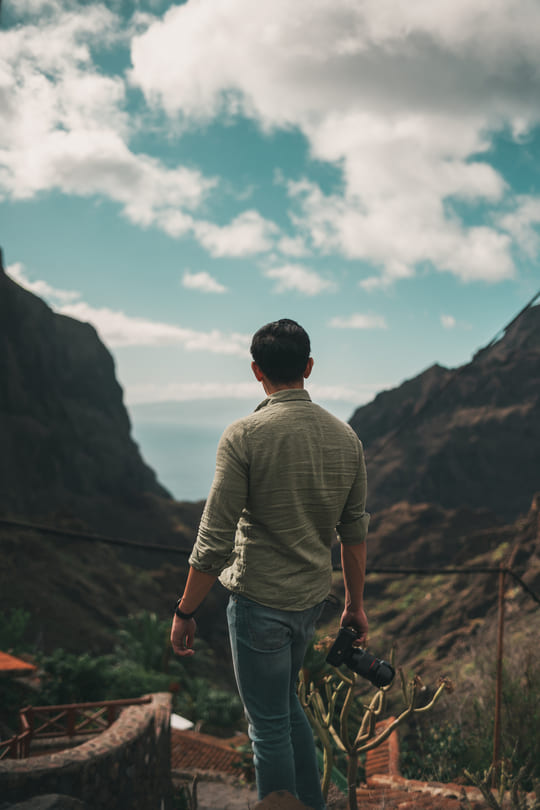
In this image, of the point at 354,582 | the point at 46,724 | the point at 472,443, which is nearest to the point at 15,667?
the point at 46,724

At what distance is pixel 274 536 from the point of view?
2.26m

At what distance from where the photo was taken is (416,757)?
670 centimetres

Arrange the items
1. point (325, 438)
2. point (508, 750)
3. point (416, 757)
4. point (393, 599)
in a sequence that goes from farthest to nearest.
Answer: point (393, 599) → point (416, 757) → point (508, 750) → point (325, 438)

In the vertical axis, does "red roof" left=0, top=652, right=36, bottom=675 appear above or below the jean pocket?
below

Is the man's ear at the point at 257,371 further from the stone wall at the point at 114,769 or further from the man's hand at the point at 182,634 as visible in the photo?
the stone wall at the point at 114,769

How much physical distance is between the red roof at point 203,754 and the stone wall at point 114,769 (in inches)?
175

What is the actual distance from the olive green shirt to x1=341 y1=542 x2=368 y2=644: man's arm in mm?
161

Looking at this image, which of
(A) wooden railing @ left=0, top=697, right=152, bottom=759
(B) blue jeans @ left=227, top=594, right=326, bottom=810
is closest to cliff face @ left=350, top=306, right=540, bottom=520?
(A) wooden railing @ left=0, top=697, right=152, bottom=759

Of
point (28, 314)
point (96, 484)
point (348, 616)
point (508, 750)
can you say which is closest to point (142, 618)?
point (508, 750)

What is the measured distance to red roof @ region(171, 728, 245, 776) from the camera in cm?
979

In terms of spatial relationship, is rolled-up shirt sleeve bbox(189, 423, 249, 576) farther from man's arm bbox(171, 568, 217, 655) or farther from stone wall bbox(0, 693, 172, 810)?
stone wall bbox(0, 693, 172, 810)

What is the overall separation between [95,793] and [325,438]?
358 centimetres

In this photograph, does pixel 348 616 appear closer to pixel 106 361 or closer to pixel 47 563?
pixel 47 563

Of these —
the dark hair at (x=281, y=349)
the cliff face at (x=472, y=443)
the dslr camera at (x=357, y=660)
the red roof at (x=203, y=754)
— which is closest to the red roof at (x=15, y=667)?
the red roof at (x=203, y=754)
